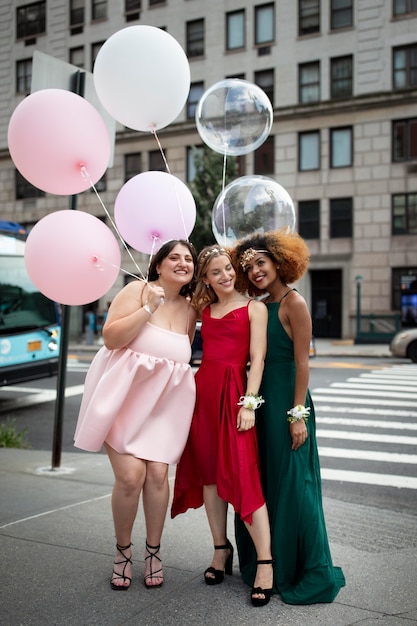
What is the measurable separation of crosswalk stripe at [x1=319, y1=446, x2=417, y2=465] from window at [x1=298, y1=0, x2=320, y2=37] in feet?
78.3

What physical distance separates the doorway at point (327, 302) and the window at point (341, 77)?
25.1 ft

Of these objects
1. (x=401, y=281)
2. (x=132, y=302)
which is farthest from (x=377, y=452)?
(x=401, y=281)

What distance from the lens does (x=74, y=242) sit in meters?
3.58

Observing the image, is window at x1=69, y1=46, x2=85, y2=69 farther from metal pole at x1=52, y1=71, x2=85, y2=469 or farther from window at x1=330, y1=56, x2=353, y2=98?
metal pole at x1=52, y1=71, x2=85, y2=469

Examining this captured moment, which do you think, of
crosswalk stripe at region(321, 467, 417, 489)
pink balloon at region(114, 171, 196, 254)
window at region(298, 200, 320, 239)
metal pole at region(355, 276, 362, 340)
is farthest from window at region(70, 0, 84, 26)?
pink balloon at region(114, 171, 196, 254)

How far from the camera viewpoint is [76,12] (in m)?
25.1

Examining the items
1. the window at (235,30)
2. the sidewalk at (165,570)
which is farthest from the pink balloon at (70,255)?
the window at (235,30)

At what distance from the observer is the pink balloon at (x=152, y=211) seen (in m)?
3.88

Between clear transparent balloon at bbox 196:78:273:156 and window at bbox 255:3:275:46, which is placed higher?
window at bbox 255:3:275:46

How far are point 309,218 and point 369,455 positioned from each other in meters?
21.9

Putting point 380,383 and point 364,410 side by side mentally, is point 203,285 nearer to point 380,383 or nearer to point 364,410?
point 364,410

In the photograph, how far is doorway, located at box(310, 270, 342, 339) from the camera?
2878 cm

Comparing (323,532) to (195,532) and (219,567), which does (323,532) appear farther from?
(195,532)

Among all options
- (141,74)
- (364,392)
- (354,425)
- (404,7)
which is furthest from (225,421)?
(404,7)
